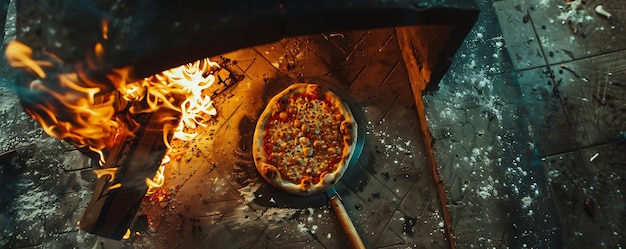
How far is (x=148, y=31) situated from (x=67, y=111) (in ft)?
3.59

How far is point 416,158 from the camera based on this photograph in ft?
14.3

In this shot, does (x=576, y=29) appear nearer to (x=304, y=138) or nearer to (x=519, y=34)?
(x=519, y=34)

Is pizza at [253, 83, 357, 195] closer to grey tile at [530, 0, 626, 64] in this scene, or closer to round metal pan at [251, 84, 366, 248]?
round metal pan at [251, 84, 366, 248]

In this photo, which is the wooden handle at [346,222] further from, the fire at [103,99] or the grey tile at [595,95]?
the grey tile at [595,95]

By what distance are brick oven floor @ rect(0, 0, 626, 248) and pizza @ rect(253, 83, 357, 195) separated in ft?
0.81

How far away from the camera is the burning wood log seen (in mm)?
3965

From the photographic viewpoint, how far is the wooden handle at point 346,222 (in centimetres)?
388

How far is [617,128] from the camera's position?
434 centimetres

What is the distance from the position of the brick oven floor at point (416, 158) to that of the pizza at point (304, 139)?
25cm

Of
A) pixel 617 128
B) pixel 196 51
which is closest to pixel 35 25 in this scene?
pixel 196 51

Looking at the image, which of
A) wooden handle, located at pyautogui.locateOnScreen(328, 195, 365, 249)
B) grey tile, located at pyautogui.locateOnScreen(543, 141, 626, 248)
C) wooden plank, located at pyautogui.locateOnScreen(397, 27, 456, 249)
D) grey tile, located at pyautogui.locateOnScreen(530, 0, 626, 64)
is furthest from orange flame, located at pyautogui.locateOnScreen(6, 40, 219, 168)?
grey tile, located at pyautogui.locateOnScreen(530, 0, 626, 64)

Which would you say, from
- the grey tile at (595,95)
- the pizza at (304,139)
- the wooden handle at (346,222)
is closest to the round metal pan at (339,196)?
the wooden handle at (346,222)

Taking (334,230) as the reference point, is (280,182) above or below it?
above

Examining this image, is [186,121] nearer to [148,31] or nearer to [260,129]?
[260,129]
